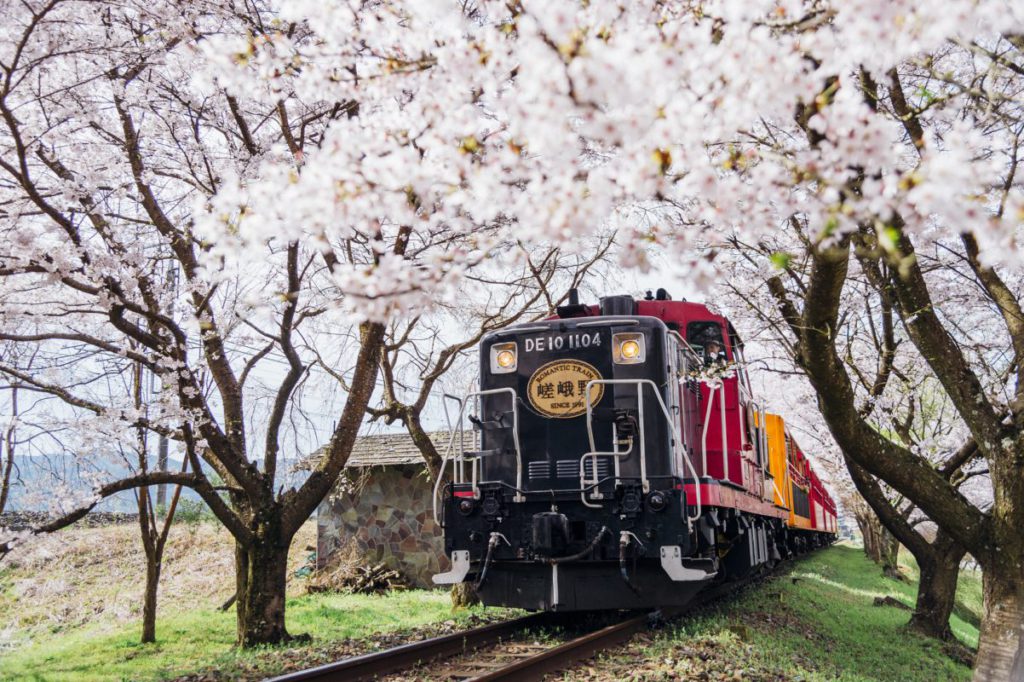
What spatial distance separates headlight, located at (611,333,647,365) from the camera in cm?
841

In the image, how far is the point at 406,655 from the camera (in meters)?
7.17

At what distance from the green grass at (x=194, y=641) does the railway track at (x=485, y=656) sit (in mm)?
1362

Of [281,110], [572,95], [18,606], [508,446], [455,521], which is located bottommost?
[18,606]

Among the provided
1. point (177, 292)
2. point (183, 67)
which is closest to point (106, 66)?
point (183, 67)

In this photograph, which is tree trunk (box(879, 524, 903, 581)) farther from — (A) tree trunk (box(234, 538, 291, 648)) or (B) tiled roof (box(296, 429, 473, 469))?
(A) tree trunk (box(234, 538, 291, 648))

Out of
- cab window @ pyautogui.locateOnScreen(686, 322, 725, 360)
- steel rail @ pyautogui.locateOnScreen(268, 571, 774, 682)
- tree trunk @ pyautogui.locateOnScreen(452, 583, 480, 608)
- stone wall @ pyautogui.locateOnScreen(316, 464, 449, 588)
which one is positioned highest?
cab window @ pyautogui.locateOnScreen(686, 322, 725, 360)

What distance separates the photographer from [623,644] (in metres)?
7.79

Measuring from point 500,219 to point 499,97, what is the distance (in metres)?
6.43

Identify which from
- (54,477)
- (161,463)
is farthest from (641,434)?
(161,463)

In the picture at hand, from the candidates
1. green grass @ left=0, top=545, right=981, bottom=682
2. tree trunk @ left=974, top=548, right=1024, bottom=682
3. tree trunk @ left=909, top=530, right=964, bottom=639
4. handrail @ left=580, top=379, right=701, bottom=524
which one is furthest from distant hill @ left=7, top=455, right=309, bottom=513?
tree trunk @ left=909, top=530, right=964, bottom=639

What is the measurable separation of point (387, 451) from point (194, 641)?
25.2 feet

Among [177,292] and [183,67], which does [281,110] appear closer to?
[183,67]

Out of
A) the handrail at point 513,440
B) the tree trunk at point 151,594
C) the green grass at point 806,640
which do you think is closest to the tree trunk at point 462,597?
the green grass at point 806,640

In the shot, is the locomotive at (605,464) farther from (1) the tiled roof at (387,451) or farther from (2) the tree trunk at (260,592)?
(1) the tiled roof at (387,451)
